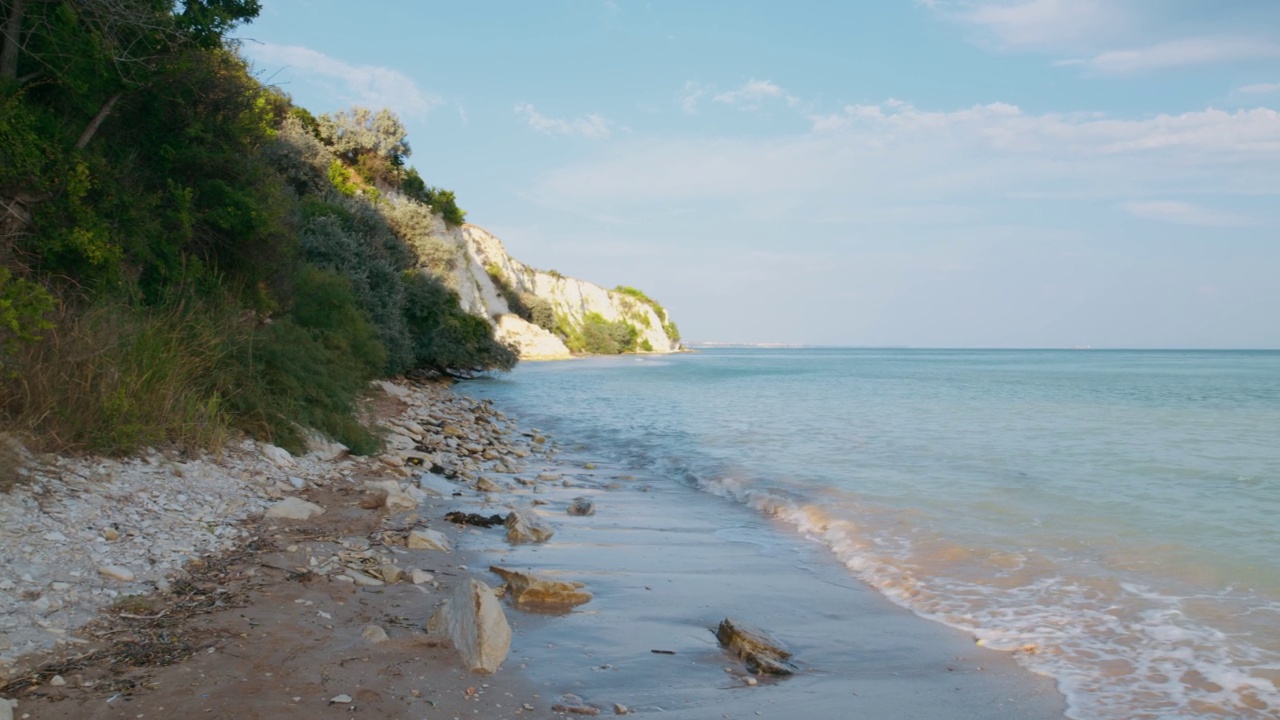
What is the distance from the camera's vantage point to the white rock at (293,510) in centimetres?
668

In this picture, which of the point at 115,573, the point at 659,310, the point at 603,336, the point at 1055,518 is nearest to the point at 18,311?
the point at 115,573

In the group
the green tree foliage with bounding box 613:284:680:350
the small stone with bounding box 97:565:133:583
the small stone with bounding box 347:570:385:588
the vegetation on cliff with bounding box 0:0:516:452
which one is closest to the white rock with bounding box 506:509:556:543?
the small stone with bounding box 347:570:385:588

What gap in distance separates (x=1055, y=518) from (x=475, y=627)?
7.22 metres

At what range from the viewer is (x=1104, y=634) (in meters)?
5.29

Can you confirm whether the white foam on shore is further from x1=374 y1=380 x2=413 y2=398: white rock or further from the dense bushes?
the dense bushes

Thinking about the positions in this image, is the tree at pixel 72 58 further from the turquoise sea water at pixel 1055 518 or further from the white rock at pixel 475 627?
the turquoise sea water at pixel 1055 518

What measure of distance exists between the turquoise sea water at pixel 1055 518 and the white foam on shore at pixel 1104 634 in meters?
0.02

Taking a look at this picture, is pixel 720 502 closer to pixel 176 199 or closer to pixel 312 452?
pixel 312 452

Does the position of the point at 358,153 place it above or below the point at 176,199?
above

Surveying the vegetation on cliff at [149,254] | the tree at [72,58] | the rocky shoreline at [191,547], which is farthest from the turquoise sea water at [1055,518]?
the tree at [72,58]

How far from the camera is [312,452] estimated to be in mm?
9461

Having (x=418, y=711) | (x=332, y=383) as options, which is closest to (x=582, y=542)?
(x=418, y=711)

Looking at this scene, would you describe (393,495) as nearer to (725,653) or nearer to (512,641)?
(512,641)

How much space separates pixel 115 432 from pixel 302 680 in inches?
149
